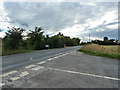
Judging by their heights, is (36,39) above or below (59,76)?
above

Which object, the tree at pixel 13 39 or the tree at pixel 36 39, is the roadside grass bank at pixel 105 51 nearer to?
the tree at pixel 13 39

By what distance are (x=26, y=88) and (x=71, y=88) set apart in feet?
4.60

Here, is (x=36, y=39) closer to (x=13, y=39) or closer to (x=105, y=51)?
(x=13, y=39)

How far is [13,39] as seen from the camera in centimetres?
2220

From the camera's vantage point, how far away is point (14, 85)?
3.97 meters

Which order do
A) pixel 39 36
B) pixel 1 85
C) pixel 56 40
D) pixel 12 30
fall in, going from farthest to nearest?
1. pixel 56 40
2. pixel 39 36
3. pixel 12 30
4. pixel 1 85

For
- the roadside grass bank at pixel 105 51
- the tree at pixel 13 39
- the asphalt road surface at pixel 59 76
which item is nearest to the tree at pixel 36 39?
the tree at pixel 13 39

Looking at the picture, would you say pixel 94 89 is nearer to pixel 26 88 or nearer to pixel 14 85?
pixel 26 88

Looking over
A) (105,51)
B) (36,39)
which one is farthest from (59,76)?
(36,39)

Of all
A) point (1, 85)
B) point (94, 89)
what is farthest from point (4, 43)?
point (94, 89)

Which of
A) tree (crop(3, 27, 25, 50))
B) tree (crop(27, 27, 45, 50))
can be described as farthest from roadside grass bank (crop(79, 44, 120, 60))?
tree (crop(27, 27, 45, 50))

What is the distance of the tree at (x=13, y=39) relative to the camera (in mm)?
21891

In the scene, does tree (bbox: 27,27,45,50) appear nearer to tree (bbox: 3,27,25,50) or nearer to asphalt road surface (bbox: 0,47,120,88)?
tree (bbox: 3,27,25,50)

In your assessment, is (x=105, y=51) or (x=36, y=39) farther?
(x=36, y=39)
